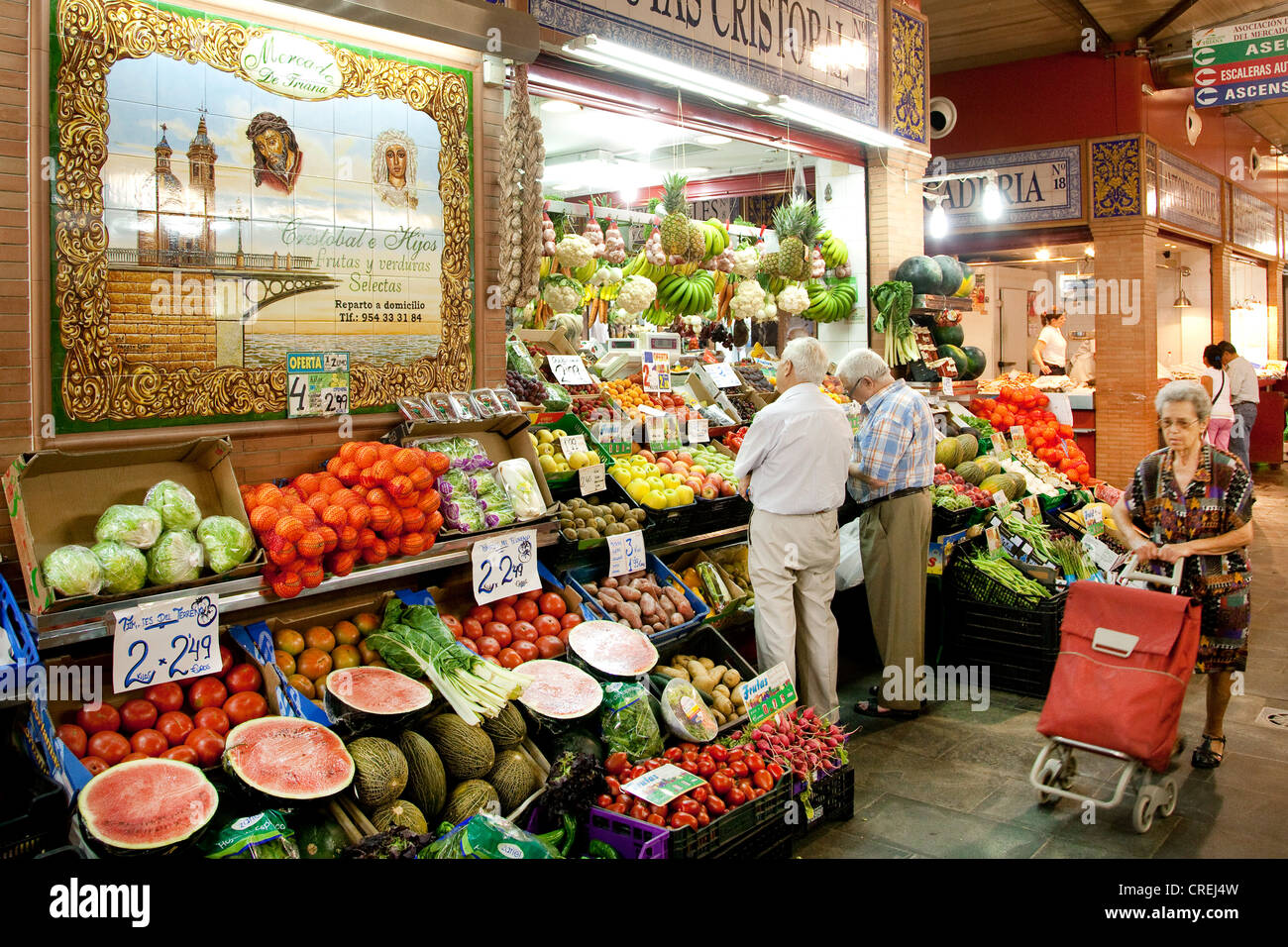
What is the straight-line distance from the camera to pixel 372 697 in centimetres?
344

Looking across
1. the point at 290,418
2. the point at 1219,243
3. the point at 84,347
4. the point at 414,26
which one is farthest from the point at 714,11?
the point at 1219,243

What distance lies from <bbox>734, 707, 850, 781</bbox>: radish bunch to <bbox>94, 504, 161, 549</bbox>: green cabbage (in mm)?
2338

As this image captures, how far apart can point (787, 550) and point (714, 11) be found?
12.5 feet

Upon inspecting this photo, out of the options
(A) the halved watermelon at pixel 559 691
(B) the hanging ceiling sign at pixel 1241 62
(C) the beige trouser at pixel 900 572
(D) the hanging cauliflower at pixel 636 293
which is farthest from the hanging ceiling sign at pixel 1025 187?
(A) the halved watermelon at pixel 559 691

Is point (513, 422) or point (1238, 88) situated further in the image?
point (1238, 88)

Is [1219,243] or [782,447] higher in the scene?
[1219,243]

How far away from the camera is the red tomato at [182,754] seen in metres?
3.03

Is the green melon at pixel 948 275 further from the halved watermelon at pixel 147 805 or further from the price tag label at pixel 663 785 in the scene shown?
the halved watermelon at pixel 147 805

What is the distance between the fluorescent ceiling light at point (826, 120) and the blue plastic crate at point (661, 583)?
313 centimetres

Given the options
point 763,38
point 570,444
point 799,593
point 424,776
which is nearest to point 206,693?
point 424,776

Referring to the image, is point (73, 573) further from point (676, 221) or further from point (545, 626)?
point (676, 221)

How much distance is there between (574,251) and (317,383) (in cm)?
236

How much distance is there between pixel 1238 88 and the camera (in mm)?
9828
